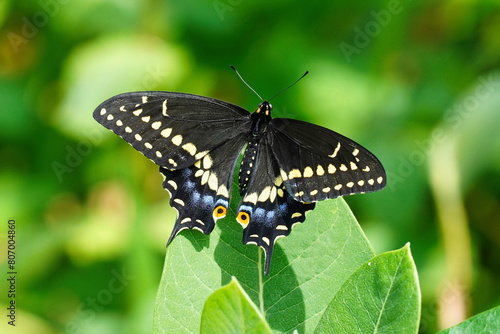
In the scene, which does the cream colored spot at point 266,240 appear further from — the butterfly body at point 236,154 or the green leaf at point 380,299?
the green leaf at point 380,299

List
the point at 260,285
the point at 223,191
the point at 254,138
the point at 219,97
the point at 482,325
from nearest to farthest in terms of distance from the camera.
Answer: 1. the point at 482,325
2. the point at 260,285
3. the point at 223,191
4. the point at 254,138
5. the point at 219,97

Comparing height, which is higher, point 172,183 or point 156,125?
point 156,125

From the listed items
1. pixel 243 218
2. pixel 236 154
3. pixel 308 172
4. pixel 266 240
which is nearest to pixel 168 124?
pixel 236 154

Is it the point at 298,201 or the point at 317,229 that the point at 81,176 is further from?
the point at 317,229

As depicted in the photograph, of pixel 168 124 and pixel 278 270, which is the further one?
pixel 168 124

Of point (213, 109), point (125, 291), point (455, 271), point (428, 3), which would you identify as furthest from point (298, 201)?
point (428, 3)

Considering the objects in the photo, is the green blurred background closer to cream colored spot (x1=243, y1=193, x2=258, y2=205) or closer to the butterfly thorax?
the butterfly thorax

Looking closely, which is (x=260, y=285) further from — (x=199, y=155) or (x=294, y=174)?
(x=199, y=155)
